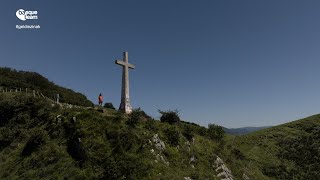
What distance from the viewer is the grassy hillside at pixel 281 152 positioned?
1601 inches

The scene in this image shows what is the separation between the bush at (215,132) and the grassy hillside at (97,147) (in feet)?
7.84

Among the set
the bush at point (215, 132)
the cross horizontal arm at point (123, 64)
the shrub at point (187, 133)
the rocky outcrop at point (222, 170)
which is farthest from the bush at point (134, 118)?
the bush at point (215, 132)

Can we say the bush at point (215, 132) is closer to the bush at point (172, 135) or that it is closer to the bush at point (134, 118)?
the bush at point (172, 135)

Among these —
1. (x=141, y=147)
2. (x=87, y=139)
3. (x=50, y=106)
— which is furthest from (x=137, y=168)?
(x=50, y=106)

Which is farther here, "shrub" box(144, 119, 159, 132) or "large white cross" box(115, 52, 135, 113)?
"large white cross" box(115, 52, 135, 113)

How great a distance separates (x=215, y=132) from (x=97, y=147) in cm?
1864

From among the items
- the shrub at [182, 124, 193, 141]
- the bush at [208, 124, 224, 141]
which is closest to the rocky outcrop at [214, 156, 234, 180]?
the shrub at [182, 124, 193, 141]

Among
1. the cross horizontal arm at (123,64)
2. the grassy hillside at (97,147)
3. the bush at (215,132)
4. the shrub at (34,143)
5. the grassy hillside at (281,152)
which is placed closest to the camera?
the grassy hillside at (97,147)

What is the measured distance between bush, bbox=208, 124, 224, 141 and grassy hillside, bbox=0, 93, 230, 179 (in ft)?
7.84

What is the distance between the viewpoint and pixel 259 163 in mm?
43969

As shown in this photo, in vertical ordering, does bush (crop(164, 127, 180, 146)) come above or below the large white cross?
below

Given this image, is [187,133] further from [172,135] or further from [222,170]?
[222,170]

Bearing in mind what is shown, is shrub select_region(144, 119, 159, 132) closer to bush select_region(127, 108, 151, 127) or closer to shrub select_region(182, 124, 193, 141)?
bush select_region(127, 108, 151, 127)

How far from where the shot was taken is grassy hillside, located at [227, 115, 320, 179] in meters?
40.7
